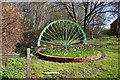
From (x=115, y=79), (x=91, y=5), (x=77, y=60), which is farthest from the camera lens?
(x=91, y=5)

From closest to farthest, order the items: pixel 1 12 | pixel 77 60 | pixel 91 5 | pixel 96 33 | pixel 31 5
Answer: pixel 1 12
pixel 77 60
pixel 31 5
pixel 91 5
pixel 96 33

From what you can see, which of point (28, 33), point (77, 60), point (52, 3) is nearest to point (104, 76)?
point (77, 60)

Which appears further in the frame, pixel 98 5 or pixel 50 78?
pixel 98 5

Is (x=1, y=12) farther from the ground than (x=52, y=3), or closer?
closer

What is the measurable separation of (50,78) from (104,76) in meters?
1.63

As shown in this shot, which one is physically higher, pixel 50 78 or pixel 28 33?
pixel 28 33

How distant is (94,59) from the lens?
15.0ft

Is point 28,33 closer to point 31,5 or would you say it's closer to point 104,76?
point 31,5

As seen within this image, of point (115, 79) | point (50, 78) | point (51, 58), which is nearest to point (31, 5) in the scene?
point (51, 58)

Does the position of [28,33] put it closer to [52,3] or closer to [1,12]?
[52,3]

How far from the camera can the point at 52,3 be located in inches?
441

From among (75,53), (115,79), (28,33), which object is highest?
(28,33)

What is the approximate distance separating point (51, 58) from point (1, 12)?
2717mm

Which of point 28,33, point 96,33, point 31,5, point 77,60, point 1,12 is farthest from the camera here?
point 96,33
